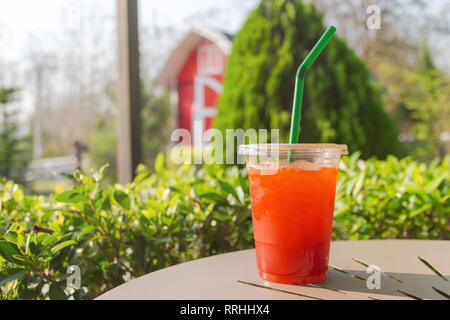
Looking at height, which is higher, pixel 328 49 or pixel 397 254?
pixel 328 49

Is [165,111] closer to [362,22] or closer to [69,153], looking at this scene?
[69,153]

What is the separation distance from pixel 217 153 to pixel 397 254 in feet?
6.20

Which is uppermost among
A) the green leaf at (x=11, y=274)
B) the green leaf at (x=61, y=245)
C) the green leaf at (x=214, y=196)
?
the green leaf at (x=214, y=196)

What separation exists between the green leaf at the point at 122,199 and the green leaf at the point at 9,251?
0.32 metres

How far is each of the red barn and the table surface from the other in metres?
12.8

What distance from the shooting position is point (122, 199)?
4.27 feet

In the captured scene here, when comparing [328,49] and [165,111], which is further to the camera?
[165,111]

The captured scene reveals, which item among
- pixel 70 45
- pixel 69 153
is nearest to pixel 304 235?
pixel 70 45

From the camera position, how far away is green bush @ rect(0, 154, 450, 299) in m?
1.12

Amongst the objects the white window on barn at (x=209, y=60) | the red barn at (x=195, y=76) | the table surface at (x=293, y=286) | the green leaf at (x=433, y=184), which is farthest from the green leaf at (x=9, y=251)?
the white window on barn at (x=209, y=60)

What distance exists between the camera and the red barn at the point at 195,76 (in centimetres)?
1420

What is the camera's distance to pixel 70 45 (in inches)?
480

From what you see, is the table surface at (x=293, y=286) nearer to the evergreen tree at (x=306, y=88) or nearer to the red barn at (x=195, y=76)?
the evergreen tree at (x=306, y=88)

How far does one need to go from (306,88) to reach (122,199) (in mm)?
2427
